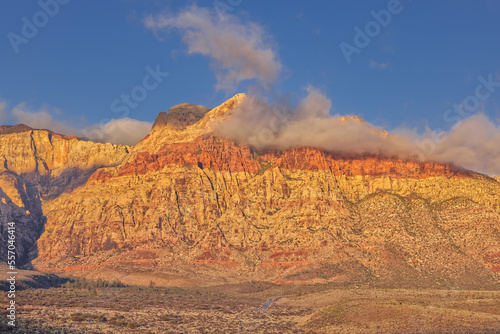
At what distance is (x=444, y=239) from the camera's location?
545 feet

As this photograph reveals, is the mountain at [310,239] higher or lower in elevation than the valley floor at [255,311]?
higher

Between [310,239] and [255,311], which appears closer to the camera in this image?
[255,311]

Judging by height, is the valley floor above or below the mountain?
below

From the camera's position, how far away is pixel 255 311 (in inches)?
4466

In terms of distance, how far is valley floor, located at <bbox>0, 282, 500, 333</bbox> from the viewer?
81.1 metres

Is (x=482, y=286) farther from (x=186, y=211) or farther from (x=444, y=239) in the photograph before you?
(x=186, y=211)

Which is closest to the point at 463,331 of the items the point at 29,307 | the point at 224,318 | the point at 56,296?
the point at 224,318

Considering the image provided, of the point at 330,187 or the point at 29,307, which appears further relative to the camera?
the point at 330,187

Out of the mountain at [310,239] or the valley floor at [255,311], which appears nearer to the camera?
the valley floor at [255,311]

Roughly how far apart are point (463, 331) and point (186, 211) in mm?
133505

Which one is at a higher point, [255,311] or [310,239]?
[310,239]

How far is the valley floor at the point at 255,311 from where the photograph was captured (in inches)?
3194

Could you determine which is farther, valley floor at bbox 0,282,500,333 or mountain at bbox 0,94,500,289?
mountain at bbox 0,94,500,289

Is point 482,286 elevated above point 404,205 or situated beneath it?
situated beneath
